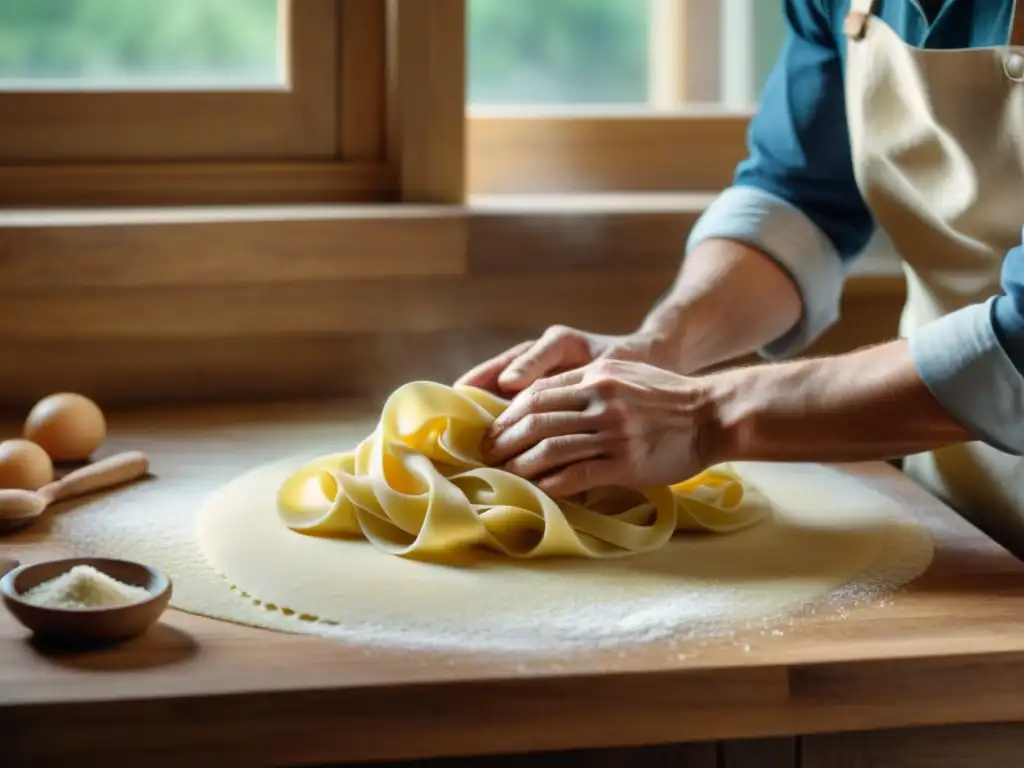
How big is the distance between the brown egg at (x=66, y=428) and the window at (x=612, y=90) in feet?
1.92

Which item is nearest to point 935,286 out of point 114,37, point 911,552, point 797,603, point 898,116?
point 898,116

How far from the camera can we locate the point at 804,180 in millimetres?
1248

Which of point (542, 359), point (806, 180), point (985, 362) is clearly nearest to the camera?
point (985, 362)

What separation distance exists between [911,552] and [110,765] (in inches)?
22.7

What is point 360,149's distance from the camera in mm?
1487

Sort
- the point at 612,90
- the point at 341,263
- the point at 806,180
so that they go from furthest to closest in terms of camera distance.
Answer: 1. the point at 612,90
2. the point at 341,263
3. the point at 806,180

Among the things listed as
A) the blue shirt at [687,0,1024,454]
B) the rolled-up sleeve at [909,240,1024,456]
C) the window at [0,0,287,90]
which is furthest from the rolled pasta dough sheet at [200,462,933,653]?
the window at [0,0,287,90]

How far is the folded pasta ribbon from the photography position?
0.94 metres

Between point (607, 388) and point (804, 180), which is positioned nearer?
point (607, 388)

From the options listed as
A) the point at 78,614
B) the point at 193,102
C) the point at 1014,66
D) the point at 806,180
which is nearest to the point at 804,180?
the point at 806,180

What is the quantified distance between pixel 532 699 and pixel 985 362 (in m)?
0.39

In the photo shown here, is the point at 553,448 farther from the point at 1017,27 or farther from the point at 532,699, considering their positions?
the point at 1017,27

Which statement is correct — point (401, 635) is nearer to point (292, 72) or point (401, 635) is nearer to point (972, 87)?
point (972, 87)

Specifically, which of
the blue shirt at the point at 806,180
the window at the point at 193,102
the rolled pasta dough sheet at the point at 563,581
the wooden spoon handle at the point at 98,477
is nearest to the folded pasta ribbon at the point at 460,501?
the rolled pasta dough sheet at the point at 563,581
